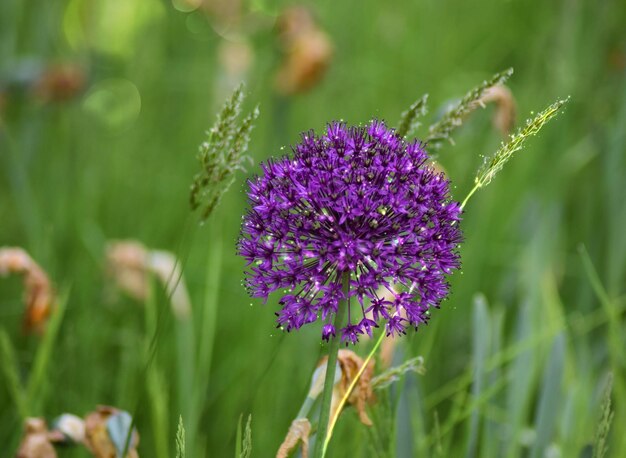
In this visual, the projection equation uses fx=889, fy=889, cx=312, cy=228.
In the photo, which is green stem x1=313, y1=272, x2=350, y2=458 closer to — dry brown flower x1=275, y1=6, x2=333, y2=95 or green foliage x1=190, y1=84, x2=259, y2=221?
green foliage x1=190, y1=84, x2=259, y2=221

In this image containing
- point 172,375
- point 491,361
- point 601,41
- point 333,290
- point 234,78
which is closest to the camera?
point 333,290

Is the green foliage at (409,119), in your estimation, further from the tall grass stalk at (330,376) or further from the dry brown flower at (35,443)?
the dry brown flower at (35,443)

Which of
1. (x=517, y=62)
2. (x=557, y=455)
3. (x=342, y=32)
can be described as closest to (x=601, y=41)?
(x=517, y=62)

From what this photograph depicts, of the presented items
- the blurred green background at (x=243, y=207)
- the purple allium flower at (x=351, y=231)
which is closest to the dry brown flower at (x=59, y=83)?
the blurred green background at (x=243, y=207)

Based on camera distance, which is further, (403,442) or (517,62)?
(517,62)

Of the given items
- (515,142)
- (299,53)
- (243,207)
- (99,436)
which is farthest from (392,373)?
(243,207)

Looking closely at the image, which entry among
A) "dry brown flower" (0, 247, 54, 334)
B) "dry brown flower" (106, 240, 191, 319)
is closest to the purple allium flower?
"dry brown flower" (0, 247, 54, 334)

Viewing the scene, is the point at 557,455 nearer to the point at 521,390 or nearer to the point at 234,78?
the point at 521,390
